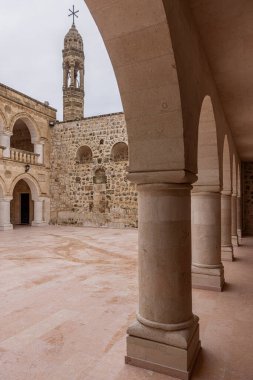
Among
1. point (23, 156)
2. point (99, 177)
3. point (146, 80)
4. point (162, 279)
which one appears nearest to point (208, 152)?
point (146, 80)

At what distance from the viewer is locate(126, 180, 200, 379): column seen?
2.40 meters

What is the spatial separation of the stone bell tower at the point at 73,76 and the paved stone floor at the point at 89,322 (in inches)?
632

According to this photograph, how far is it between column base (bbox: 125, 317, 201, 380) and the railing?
44.3ft

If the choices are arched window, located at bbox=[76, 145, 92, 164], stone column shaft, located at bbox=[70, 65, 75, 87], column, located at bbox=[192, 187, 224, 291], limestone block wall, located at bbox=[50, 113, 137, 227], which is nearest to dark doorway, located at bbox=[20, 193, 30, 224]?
limestone block wall, located at bbox=[50, 113, 137, 227]

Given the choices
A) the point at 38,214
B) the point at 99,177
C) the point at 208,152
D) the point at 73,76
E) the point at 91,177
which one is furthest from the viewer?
the point at 73,76

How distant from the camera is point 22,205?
711 inches

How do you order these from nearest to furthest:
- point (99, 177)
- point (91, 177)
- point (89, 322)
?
point (89, 322) < point (99, 177) < point (91, 177)

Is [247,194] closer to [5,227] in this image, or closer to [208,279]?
[208,279]

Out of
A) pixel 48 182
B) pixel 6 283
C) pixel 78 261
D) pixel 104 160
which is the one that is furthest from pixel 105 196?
pixel 6 283

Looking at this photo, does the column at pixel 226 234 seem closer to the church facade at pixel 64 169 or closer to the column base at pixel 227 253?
the column base at pixel 227 253

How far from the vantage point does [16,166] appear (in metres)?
14.5

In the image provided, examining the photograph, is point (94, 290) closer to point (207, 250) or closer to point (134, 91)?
point (207, 250)

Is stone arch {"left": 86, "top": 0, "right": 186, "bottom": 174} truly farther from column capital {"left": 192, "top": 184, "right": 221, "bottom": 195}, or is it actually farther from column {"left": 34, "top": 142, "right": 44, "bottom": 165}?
column {"left": 34, "top": 142, "right": 44, "bottom": 165}

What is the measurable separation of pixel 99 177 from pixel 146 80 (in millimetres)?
13273
